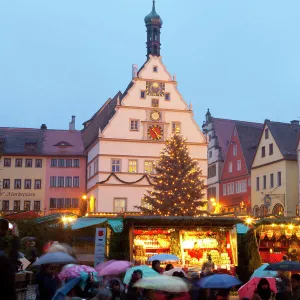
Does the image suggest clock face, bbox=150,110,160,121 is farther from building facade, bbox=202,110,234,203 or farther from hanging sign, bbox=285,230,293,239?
hanging sign, bbox=285,230,293,239

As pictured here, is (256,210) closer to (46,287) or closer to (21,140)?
(21,140)

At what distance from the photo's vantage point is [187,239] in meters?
24.2

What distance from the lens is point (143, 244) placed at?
78.4 ft

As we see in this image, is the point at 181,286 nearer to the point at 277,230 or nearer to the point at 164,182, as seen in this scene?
the point at 277,230

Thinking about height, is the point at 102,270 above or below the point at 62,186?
below

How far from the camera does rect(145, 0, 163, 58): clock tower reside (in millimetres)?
54312

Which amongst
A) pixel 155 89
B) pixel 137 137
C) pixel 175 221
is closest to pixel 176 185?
pixel 137 137

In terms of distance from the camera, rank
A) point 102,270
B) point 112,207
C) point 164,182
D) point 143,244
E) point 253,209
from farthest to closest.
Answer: point 253,209 → point 112,207 → point 164,182 → point 143,244 → point 102,270

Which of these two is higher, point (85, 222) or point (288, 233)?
point (85, 222)

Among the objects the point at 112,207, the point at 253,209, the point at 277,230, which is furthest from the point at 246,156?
the point at 277,230

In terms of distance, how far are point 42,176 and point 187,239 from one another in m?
33.5

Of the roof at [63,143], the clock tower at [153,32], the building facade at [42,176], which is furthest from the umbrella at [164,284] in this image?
the roof at [63,143]

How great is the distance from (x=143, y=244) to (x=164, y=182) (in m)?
17.0

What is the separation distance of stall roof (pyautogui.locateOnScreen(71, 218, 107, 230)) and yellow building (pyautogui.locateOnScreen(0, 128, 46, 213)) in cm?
2944
